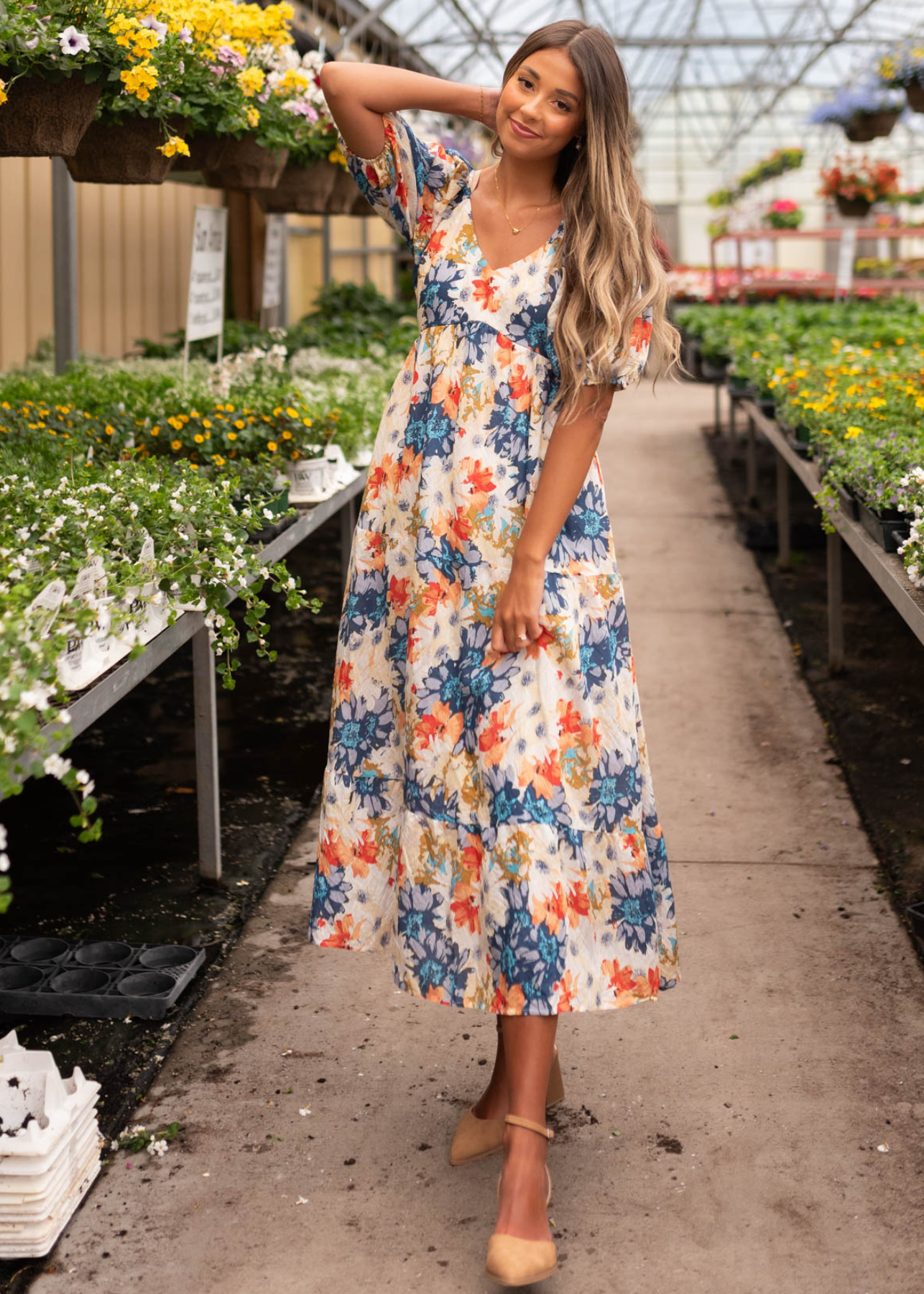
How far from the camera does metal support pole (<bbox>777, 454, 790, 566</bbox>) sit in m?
5.51

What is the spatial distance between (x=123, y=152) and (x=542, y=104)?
1.52 metres

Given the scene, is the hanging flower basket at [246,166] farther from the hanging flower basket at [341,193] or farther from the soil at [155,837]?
the soil at [155,837]

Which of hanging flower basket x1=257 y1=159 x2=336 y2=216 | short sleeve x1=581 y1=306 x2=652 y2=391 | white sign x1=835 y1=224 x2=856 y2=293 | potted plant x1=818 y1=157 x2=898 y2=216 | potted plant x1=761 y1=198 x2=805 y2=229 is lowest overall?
short sleeve x1=581 y1=306 x2=652 y2=391

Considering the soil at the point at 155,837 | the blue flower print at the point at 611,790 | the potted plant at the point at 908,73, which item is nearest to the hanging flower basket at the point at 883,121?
the potted plant at the point at 908,73

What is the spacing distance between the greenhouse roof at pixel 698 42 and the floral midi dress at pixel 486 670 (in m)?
6.91

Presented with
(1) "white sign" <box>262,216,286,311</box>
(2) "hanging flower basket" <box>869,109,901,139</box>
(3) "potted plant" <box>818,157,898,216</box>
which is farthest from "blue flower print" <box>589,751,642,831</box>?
(3) "potted plant" <box>818,157,898,216</box>

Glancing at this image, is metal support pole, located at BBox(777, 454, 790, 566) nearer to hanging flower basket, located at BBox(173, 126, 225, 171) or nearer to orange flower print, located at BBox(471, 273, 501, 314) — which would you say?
hanging flower basket, located at BBox(173, 126, 225, 171)

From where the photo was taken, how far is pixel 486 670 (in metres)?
1.83

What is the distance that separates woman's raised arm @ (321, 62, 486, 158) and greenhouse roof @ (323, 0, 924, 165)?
22.0ft

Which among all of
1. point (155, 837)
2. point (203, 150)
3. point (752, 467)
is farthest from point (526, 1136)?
point (752, 467)

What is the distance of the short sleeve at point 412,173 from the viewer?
74.3 inches

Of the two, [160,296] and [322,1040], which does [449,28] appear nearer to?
[160,296]

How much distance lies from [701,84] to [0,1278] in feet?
70.6

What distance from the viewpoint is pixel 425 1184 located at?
1.98 metres
